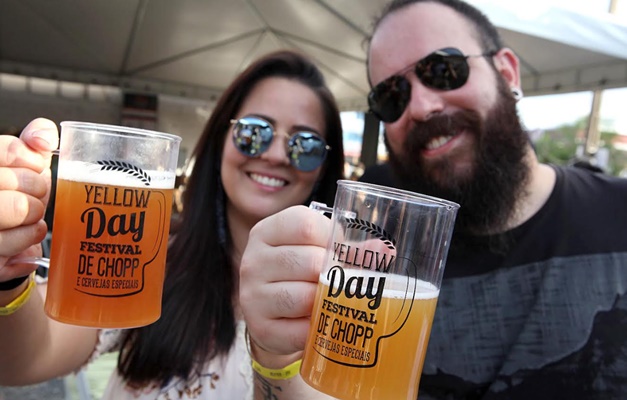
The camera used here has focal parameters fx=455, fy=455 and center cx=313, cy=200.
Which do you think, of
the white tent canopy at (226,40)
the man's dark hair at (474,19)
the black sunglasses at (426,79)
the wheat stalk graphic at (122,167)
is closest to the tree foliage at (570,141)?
the white tent canopy at (226,40)

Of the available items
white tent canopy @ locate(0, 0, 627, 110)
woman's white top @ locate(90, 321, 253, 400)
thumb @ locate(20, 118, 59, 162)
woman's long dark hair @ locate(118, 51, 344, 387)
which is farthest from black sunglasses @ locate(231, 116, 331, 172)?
white tent canopy @ locate(0, 0, 627, 110)

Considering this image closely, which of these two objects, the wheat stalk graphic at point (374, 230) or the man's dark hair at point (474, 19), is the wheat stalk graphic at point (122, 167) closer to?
the wheat stalk graphic at point (374, 230)

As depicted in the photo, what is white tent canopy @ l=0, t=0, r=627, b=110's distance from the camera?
11.7 ft

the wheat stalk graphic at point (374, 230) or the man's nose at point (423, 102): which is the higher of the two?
the man's nose at point (423, 102)

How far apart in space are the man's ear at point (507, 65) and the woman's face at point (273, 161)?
29.8 inches

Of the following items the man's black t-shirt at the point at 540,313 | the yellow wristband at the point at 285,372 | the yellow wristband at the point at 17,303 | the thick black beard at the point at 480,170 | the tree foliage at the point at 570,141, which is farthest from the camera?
the tree foliage at the point at 570,141

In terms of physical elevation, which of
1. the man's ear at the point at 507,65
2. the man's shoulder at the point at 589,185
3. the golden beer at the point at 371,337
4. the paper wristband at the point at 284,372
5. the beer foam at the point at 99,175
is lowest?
the paper wristband at the point at 284,372

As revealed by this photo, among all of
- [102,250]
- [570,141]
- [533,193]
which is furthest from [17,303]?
[570,141]

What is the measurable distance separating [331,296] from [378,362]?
14 cm

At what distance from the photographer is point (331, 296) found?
31.6 inches

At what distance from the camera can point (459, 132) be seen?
168 centimetres

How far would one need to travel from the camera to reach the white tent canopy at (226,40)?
3570 millimetres

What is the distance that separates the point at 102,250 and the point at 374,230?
21.0 inches

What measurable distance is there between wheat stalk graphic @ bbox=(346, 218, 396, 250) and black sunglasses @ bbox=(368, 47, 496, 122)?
110 centimetres
